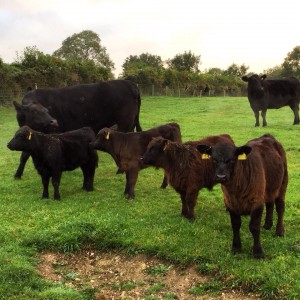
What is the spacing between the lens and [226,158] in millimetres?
6031

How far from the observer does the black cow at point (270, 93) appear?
22266 mm

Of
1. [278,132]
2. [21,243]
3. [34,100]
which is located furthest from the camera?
[278,132]

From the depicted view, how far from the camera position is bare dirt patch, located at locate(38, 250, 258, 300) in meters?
5.79

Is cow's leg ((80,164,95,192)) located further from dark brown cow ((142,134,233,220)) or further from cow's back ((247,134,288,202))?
cow's back ((247,134,288,202))

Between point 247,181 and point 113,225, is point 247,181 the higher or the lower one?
the higher one

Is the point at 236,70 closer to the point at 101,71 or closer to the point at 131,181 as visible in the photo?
the point at 101,71

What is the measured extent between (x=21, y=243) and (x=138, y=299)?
2571 millimetres

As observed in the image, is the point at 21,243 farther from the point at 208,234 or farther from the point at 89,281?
the point at 208,234

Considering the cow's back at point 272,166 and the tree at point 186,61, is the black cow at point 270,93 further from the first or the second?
the tree at point 186,61

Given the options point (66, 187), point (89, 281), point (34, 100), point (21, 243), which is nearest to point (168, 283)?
point (89, 281)

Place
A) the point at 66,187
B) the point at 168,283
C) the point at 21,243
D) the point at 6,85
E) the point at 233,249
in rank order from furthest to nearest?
1. the point at 6,85
2. the point at 66,187
3. the point at 21,243
4. the point at 233,249
5. the point at 168,283

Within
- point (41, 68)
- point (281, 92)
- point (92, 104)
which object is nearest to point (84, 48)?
point (41, 68)

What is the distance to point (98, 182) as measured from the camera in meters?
11.5

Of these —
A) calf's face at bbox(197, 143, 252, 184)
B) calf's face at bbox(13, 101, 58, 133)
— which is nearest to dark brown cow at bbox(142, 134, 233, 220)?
calf's face at bbox(197, 143, 252, 184)
